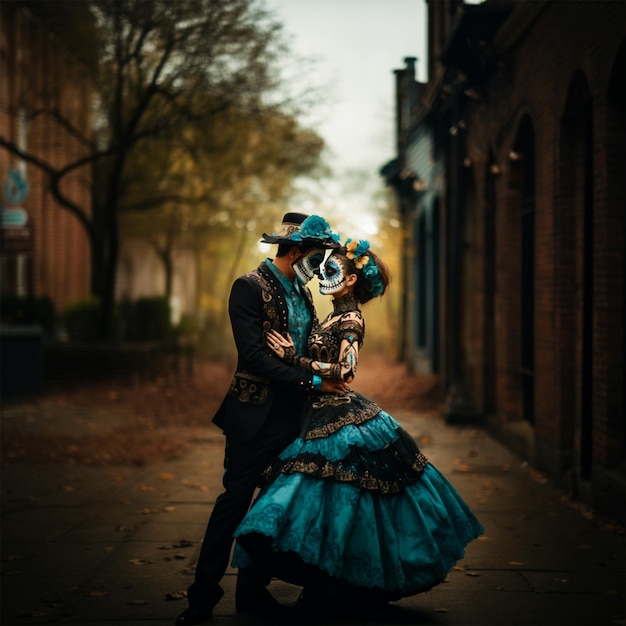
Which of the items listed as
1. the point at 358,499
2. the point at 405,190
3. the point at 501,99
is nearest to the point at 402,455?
the point at 358,499

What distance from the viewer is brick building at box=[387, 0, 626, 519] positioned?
807cm

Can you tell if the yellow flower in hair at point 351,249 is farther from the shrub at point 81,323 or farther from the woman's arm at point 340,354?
the shrub at point 81,323

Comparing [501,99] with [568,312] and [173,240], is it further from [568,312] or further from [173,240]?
[173,240]

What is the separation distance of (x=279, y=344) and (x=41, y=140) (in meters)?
26.9

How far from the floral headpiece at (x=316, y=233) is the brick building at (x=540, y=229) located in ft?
12.0

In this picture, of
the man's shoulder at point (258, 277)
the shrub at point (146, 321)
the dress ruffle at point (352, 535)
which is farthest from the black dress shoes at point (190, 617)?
the shrub at point (146, 321)

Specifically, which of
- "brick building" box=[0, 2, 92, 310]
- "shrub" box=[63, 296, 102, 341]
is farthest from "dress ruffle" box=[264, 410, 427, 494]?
"shrub" box=[63, 296, 102, 341]

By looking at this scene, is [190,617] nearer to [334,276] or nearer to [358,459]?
[358,459]

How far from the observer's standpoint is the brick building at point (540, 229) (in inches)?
318

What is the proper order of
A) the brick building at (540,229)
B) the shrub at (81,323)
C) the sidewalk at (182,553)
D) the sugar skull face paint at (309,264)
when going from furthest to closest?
the shrub at (81,323), the brick building at (540,229), the sidewalk at (182,553), the sugar skull face paint at (309,264)

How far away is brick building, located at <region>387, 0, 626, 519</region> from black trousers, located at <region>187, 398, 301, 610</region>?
3.59m

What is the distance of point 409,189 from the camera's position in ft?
83.0

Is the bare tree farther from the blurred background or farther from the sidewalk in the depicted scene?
the sidewalk

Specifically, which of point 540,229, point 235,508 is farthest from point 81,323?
point 235,508
